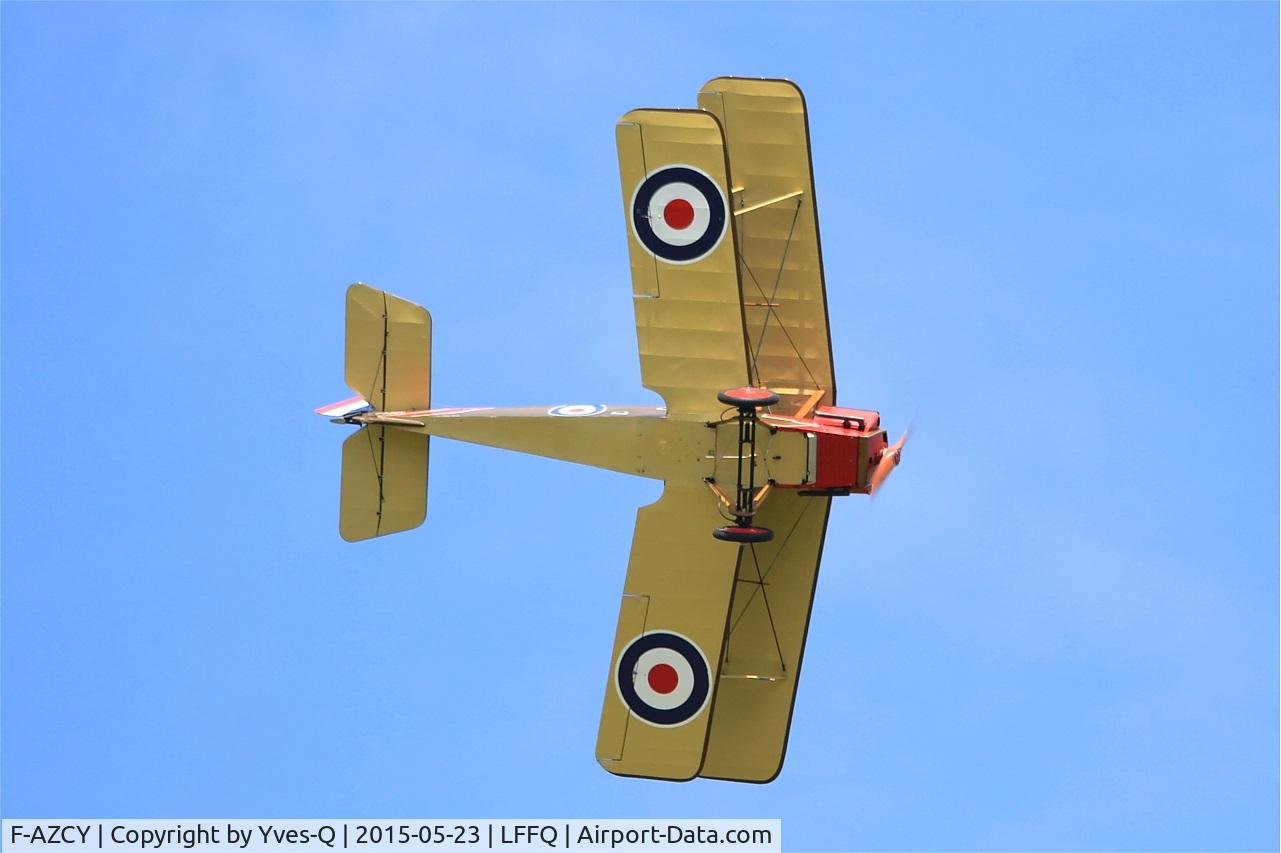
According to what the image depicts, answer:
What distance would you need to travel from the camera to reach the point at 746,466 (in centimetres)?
2397

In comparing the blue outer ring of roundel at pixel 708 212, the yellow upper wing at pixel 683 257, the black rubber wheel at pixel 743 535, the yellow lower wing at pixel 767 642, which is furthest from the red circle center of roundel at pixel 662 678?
the blue outer ring of roundel at pixel 708 212

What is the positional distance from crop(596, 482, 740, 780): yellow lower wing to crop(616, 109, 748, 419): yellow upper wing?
115 centimetres

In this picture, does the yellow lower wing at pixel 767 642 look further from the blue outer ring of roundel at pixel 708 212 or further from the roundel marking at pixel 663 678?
the blue outer ring of roundel at pixel 708 212

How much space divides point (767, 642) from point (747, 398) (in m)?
3.05

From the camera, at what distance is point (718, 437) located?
24047 mm

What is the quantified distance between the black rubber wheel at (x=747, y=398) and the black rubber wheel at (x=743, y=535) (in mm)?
1137

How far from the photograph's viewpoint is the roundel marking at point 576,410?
24750 mm

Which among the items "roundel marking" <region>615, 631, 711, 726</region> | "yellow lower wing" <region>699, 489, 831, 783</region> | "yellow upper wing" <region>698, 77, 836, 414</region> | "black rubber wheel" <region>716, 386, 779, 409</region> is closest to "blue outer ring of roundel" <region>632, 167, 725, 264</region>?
"yellow upper wing" <region>698, 77, 836, 414</region>

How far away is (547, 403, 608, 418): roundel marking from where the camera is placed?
81.2ft

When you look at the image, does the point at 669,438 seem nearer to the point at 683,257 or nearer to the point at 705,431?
the point at 705,431

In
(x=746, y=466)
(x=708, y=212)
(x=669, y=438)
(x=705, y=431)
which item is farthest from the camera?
(x=669, y=438)

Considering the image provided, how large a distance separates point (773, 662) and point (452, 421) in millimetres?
3958

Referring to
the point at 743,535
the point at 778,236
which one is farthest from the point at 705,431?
the point at 778,236

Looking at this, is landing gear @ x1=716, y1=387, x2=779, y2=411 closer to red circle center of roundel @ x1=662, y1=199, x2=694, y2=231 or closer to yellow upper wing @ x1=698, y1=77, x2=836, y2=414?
yellow upper wing @ x1=698, y1=77, x2=836, y2=414
